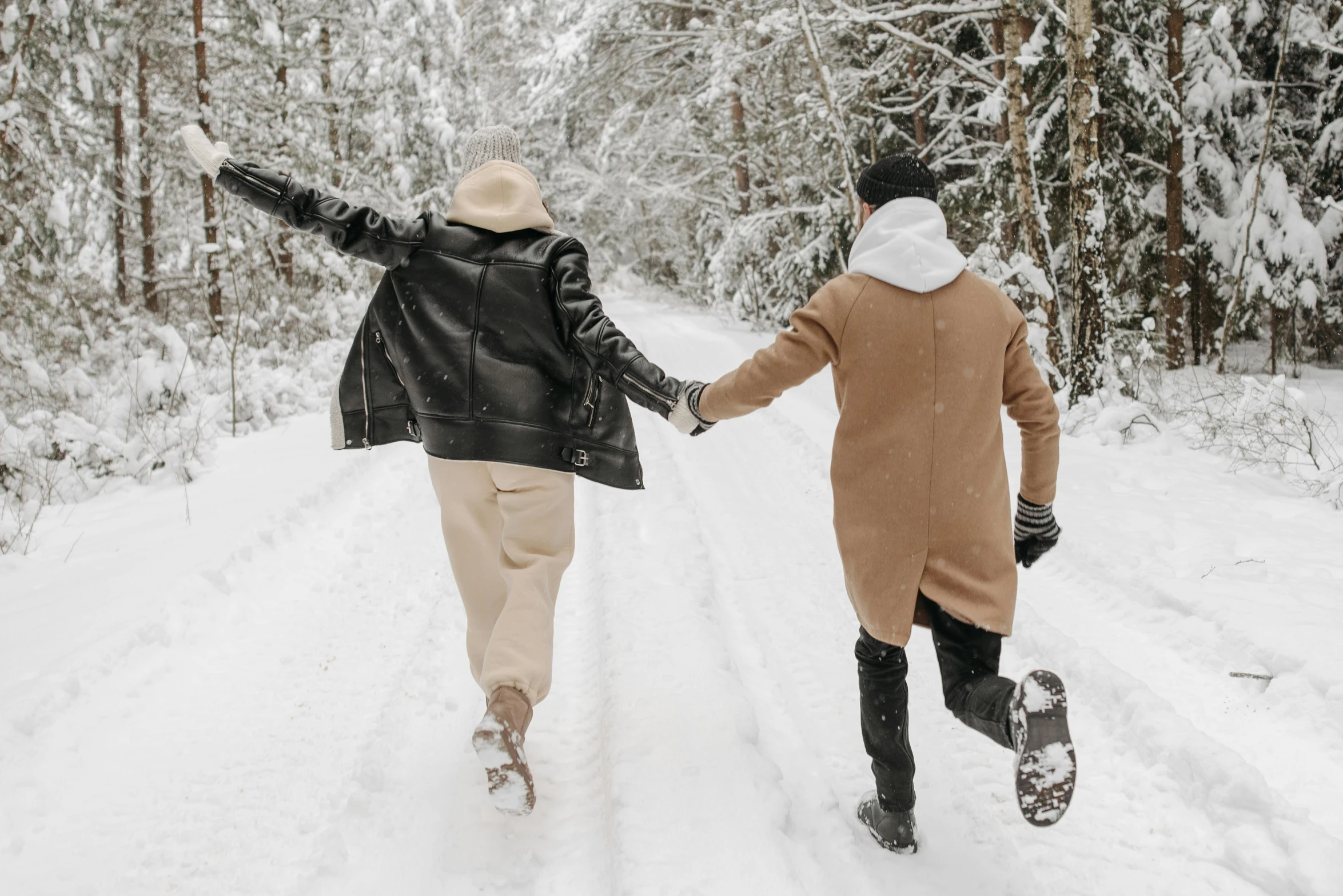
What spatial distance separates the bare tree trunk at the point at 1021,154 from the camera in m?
8.41

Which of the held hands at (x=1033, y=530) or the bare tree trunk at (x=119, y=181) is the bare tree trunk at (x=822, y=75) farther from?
the bare tree trunk at (x=119, y=181)

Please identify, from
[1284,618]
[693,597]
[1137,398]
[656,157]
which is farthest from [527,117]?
[1284,618]

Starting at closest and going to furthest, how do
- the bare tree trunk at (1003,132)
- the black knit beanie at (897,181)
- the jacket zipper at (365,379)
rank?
the black knit beanie at (897,181), the jacket zipper at (365,379), the bare tree trunk at (1003,132)

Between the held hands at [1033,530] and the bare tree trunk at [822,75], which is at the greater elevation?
the bare tree trunk at [822,75]

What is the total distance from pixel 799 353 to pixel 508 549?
119 centimetres

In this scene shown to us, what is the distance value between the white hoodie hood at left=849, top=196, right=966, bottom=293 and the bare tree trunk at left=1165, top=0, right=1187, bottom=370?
10.4 metres

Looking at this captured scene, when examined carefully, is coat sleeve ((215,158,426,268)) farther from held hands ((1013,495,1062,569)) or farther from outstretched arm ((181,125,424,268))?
held hands ((1013,495,1062,569))

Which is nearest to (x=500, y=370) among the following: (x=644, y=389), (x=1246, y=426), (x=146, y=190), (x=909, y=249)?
(x=644, y=389)

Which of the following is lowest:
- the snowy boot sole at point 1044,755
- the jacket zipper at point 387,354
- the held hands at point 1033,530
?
the snowy boot sole at point 1044,755

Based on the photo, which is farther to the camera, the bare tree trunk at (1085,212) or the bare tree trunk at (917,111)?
the bare tree trunk at (917,111)

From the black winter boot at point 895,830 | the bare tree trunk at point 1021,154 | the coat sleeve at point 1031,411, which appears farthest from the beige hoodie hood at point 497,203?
the bare tree trunk at point 1021,154

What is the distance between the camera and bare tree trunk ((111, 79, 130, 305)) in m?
12.5

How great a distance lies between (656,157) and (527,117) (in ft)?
15.0

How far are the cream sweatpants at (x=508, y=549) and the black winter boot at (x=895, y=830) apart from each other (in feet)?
3.70
